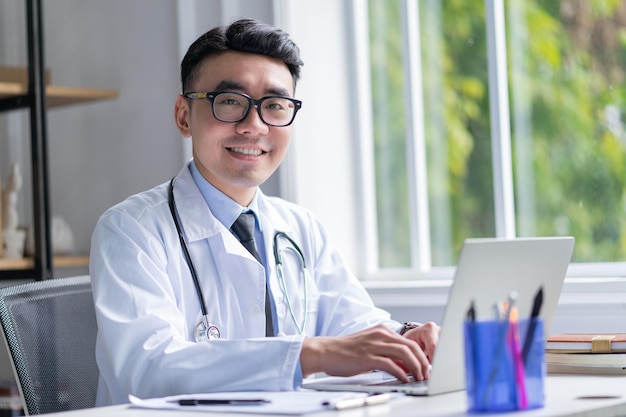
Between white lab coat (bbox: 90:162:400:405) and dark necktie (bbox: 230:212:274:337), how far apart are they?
16 millimetres

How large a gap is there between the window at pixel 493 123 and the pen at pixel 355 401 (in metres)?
1.31

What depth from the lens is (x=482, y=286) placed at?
137 cm

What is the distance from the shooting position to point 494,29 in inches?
106

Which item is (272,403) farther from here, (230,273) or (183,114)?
(183,114)

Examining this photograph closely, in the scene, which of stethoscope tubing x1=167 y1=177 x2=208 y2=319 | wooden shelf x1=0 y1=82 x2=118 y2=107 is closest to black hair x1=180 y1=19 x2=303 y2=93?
stethoscope tubing x1=167 y1=177 x2=208 y2=319

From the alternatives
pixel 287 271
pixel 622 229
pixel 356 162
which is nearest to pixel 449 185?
pixel 356 162

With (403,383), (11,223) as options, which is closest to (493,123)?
(403,383)

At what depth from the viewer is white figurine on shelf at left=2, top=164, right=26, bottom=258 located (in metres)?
3.07

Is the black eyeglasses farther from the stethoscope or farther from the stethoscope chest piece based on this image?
the stethoscope chest piece

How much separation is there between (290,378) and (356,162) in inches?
61.1

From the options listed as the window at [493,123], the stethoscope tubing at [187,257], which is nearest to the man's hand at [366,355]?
the stethoscope tubing at [187,257]

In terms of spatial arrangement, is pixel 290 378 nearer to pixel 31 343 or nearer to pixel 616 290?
pixel 31 343

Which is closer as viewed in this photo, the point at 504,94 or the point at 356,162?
the point at 504,94

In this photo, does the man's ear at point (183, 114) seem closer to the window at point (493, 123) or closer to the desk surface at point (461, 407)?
the desk surface at point (461, 407)
